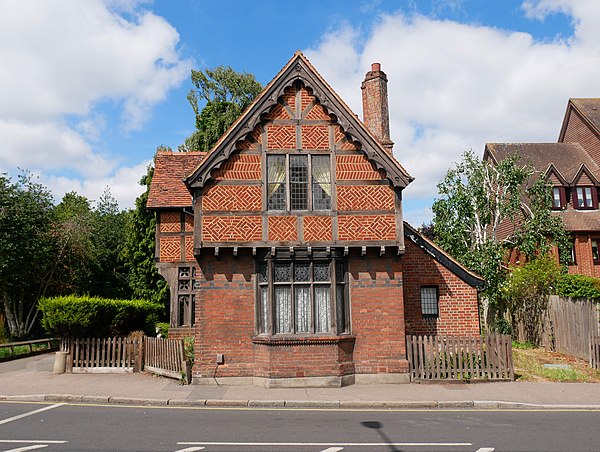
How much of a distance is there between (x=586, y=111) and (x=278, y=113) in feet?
110

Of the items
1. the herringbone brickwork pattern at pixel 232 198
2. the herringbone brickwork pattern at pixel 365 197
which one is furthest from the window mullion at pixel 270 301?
the herringbone brickwork pattern at pixel 365 197

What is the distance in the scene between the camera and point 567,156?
36781mm

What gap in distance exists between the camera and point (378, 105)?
733 inches

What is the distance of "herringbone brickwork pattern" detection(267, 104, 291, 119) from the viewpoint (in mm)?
15133

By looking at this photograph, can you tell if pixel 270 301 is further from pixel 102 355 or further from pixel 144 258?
pixel 144 258

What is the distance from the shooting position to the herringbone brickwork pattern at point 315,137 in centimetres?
1513

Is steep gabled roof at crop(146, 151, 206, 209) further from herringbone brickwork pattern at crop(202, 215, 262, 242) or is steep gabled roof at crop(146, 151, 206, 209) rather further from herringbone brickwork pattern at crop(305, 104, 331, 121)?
herringbone brickwork pattern at crop(305, 104, 331, 121)

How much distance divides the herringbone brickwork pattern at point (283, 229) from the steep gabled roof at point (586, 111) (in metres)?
31.0

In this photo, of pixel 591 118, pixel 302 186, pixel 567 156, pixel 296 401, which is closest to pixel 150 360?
pixel 296 401

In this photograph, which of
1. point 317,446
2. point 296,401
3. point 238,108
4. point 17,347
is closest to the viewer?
point 317,446

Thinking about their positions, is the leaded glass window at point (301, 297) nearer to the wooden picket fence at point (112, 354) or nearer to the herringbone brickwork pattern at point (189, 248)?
the wooden picket fence at point (112, 354)

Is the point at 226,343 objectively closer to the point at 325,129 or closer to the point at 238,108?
the point at 325,129

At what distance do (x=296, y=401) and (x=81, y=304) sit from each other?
8.80 metres

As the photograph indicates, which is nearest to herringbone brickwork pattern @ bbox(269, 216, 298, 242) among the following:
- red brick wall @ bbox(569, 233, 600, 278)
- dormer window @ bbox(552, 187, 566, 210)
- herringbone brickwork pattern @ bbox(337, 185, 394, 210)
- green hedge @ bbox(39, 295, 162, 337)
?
herringbone brickwork pattern @ bbox(337, 185, 394, 210)
